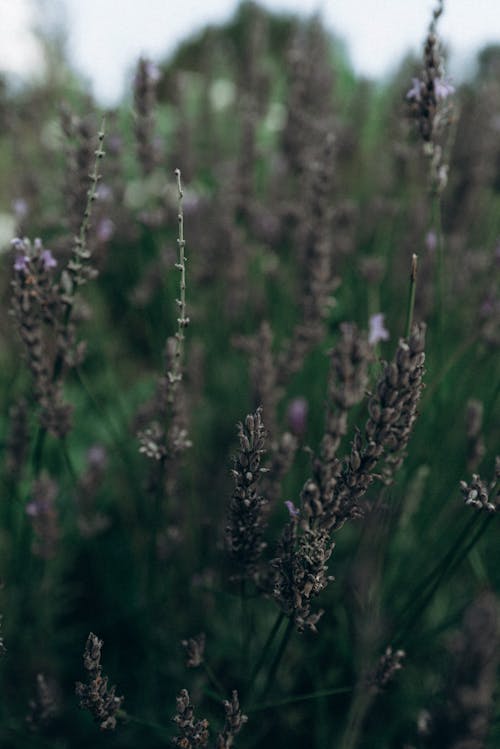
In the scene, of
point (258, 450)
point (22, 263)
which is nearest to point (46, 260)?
point (22, 263)

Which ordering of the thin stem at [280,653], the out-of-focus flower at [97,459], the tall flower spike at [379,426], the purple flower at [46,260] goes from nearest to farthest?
the tall flower spike at [379,426] < the thin stem at [280,653] < the purple flower at [46,260] < the out-of-focus flower at [97,459]

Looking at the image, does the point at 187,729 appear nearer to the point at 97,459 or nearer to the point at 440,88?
the point at 97,459

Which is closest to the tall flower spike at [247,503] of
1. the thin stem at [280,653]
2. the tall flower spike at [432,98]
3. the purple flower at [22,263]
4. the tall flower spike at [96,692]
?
the thin stem at [280,653]

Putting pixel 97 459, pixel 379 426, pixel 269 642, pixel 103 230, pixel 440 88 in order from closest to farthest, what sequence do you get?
pixel 379 426
pixel 269 642
pixel 440 88
pixel 103 230
pixel 97 459

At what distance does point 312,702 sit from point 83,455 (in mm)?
1046

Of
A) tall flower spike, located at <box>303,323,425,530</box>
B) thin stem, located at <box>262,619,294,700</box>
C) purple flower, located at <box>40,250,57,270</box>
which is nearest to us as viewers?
tall flower spike, located at <box>303,323,425,530</box>

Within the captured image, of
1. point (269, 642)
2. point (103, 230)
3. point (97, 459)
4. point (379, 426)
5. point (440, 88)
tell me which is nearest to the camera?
point (379, 426)

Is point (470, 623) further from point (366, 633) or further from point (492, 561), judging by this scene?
point (492, 561)

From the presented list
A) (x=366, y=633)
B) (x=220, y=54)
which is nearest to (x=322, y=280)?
(x=366, y=633)

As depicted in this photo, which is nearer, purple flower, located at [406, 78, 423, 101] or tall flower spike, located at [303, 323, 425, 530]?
tall flower spike, located at [303, 323, 425, 530]

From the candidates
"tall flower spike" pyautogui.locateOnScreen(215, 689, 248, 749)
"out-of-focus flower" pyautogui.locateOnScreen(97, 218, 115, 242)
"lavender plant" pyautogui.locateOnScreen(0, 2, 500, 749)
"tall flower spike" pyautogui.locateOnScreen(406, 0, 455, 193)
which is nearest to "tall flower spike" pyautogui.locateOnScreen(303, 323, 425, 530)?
"lavender plant" pyautogui.locateOnScreen(0, 2, 500, 749)

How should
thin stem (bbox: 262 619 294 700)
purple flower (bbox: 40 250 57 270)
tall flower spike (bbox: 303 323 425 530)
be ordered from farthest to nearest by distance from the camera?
purple flower (bbox: 40 250 57 270) → thin stem (bbox: 262 619 294 700) → tall flower spike (bbox: 303 323 425 530)

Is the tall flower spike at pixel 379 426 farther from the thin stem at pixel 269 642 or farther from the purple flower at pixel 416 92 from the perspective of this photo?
the purple flower at pixel 416 92

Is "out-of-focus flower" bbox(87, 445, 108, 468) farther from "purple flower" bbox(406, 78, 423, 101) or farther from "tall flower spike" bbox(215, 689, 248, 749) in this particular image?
"purple flower" bbox(406, 78, 423, 101)
